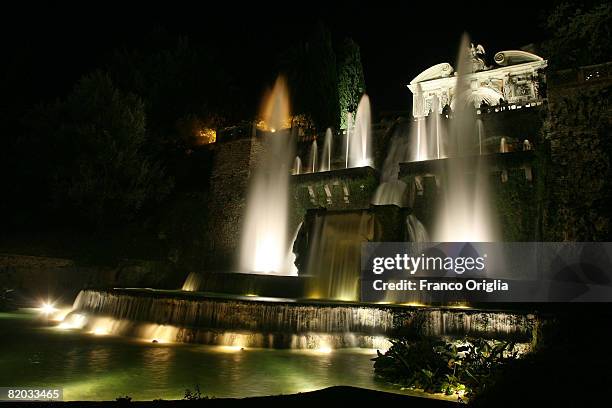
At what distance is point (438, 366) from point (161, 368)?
13.0ft

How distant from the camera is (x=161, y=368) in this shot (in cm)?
675

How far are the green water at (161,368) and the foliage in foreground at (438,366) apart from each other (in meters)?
0.36

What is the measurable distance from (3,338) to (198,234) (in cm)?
1528

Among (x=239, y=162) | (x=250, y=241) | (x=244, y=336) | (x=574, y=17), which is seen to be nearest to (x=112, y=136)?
(x=239, y=162)

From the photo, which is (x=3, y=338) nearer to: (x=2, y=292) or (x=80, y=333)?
(x=80, y=333)

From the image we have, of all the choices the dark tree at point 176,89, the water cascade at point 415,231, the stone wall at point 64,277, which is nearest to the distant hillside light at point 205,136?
the dark tree at point 176,89

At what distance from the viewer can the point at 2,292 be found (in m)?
16.5

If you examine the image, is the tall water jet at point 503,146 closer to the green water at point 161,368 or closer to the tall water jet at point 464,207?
the tall water jet at point 464,207

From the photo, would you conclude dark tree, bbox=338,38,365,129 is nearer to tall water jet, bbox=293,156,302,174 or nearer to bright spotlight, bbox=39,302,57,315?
tall water jet, bbox=293,156,302,174

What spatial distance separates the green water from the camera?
560 cm

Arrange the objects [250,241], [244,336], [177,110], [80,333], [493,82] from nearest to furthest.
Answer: [244,336], [80,333], [250,241], [177,110], [493,82]

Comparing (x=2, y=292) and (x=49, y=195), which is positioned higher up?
(x=49, y=195)

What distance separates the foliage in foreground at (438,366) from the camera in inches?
217

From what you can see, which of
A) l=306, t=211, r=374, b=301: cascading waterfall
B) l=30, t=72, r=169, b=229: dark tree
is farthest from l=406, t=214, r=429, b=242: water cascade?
l=30, t=72, r=169, b=229: dark tree
